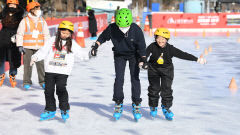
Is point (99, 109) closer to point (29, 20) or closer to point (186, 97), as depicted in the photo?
point (186, 97)

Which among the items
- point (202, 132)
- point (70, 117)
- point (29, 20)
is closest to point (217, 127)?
point (202, 132)

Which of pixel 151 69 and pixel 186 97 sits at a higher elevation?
pixel 151 69

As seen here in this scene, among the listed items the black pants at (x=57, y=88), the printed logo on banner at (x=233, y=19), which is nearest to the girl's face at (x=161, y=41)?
the black pants at (x=57, y=88)

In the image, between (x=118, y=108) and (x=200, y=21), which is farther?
(x=200, y=21)

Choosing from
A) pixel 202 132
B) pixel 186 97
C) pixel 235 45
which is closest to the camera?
pixel 202 132

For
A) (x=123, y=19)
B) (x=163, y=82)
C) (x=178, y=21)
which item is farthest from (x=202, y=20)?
(x=123, y=19)

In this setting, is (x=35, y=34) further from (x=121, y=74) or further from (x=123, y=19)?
(x=123, y=19)

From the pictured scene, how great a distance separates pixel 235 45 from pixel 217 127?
12.1 m

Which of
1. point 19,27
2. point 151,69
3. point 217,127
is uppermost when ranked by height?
point 19,27

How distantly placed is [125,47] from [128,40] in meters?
0.11

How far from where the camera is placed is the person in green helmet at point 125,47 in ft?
18.3

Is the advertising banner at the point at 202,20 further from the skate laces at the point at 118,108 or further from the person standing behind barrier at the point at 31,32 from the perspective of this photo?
the skate laces at the point at 118,108

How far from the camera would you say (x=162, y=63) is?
5.70 m

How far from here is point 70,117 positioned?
19.9 feet
